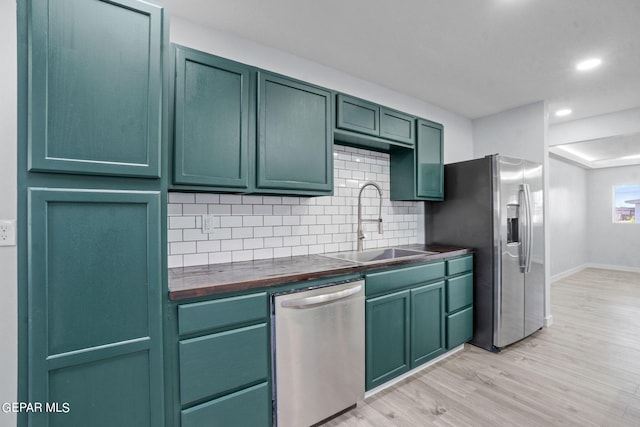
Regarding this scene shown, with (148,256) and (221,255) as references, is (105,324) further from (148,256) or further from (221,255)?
(221,255)

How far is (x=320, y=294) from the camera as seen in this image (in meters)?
1.83

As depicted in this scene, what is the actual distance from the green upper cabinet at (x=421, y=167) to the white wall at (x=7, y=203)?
2.86 m

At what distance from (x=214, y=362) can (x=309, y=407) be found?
2.33ft

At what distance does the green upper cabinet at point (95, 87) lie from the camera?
116 cm

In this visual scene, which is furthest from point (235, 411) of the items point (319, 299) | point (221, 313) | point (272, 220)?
point (272, 220)

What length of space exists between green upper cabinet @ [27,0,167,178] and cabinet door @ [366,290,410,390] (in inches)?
66.0

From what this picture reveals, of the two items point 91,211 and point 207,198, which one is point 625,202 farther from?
point 91,211

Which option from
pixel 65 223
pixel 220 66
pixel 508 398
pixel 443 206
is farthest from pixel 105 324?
pixel 443 206

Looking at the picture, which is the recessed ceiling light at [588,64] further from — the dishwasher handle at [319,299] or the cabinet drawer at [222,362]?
the cabinet drawer at [222,362]

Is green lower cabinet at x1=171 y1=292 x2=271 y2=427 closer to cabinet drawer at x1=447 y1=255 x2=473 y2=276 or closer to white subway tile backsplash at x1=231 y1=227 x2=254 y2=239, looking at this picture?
white subway tile backsplash at x1=231 y1=227 x2=254 y2=239

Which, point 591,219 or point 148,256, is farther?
point 591,219

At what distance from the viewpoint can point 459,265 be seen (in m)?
2.89

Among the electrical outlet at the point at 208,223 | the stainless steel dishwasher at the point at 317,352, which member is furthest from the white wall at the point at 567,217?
the electrical outlet at the point at 208,223

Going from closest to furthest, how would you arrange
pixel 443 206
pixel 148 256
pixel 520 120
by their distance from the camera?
pixel 148 256, pixel 443 206, pixel 520 120
